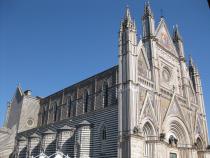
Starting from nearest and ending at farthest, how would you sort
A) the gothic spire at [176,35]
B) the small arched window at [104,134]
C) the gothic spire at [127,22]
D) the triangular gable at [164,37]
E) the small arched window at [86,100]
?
the small arched window at [104,134]
the gothic spire at [127,22]
the small arched window at [86,100]
the triangular gable at [164,37]
the gothic spire at [176,35]

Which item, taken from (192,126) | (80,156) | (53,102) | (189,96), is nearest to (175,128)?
(192,126)

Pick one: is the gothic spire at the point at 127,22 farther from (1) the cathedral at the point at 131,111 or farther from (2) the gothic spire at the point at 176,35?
(2) the gothic spire at the point at 176,35

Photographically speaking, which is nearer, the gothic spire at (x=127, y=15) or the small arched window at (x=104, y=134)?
the small arched window at (x=104, y=134)

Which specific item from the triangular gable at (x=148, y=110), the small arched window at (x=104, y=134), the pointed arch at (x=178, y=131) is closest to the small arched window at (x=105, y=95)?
the small arched window at (x=104, y=134)

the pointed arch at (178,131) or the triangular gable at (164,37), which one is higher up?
the triangular gable at (164,37)

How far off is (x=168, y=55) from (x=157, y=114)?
9.54 m

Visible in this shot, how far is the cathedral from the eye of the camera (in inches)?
1021

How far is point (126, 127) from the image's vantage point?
24.7 meters

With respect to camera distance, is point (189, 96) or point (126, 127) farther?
point (189, 96)

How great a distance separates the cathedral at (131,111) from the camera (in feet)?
85.1

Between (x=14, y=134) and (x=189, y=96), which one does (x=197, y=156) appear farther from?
(x=14, y=134)

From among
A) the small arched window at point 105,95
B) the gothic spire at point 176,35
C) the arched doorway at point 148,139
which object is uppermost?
the gothic spire at point 176,35

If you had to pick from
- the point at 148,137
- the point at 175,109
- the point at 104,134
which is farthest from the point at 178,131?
the point at 104,134

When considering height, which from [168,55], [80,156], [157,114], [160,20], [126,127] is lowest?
[80,156]
